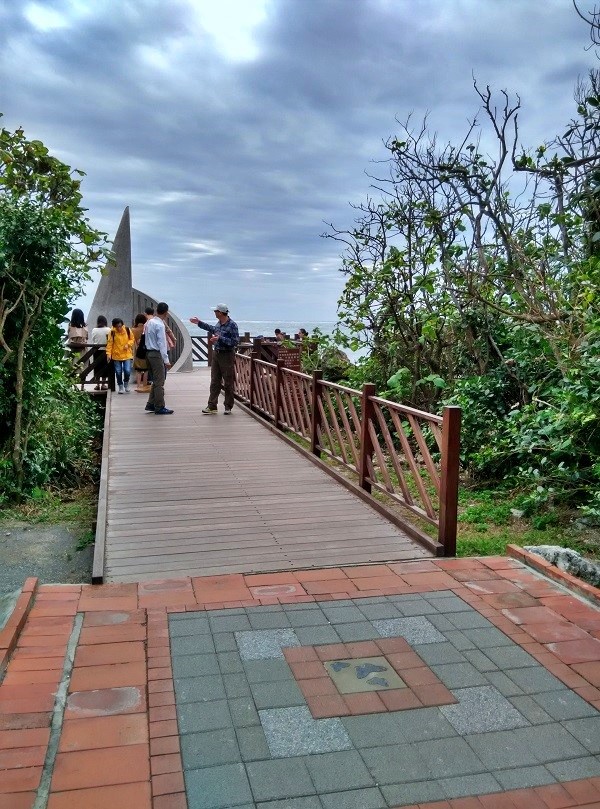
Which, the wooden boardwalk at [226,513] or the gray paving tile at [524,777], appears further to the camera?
the wooden boardwalk at [226,513]

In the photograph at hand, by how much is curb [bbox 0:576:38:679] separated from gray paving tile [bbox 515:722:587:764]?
205 centimetres

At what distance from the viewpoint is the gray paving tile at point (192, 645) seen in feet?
10.5

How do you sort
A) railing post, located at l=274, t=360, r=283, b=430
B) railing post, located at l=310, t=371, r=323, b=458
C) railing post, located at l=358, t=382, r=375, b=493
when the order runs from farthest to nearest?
railing post, located at l=274, t=360, r=283, b=430 < railing post, located at l=310, t=371, r=323, b=458 < railing post, located at l=358, t=382, r=375, b=493

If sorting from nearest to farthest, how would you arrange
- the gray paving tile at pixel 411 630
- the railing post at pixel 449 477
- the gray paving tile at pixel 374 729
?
1. the gray paving tile at pixel 374 729
2. the gray paving tile at pixel 411 630
3. the railing post at pixel 449 477

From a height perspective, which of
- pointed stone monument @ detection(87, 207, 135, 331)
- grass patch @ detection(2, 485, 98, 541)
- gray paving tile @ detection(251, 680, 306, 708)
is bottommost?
grass patch @ detection(2, 485, 98, 541)

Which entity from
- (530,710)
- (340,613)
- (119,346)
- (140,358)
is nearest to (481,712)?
(530,710)

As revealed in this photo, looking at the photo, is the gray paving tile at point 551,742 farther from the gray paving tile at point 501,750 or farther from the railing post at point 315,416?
the railing post at point 315,416

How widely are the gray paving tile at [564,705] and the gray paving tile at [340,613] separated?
37.6 inches

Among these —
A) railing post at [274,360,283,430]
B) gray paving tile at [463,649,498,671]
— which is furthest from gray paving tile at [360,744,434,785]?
railing post at [274,360,283,430]

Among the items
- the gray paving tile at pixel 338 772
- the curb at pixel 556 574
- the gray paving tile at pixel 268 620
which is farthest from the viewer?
the curb at pixel 556 574

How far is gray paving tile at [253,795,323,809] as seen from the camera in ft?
7.25

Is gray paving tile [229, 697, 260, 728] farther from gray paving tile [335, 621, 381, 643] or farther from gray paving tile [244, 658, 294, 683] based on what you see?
gray paving tile [335, 621, 381, 643]

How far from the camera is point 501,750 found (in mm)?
2514

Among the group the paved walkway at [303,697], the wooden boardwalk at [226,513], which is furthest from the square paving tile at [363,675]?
the wooden boardwalk at [226,513]
